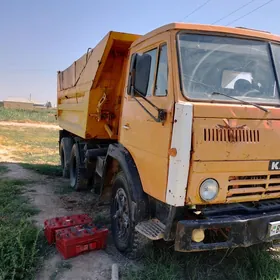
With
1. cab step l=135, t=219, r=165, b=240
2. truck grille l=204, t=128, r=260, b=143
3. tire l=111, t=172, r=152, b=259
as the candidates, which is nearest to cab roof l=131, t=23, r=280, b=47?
truck grille l=204, t=128, r=260, b=143

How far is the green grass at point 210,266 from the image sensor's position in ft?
11.0

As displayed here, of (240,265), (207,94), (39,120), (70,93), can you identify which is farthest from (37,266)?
(39,120)

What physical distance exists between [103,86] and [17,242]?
A: 9.08 ft

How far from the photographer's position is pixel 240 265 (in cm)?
365

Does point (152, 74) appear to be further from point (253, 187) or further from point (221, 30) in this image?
point (253, 187)

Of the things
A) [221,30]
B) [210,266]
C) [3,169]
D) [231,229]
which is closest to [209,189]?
[231,229]

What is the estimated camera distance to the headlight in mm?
2861

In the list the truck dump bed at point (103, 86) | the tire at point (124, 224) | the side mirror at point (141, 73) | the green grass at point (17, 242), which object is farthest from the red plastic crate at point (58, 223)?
the side mirror at point (141, 73)

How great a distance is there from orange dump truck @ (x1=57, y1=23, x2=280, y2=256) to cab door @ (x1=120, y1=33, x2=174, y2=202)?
1cm

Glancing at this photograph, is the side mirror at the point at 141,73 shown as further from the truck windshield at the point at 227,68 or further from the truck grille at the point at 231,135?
the truck grille at the point at 231,135

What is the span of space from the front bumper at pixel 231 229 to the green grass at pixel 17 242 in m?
1.71

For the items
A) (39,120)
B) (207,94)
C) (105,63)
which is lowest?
(39,120)

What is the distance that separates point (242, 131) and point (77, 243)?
2249mm

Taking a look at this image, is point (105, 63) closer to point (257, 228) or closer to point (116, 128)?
point (116, 128)
